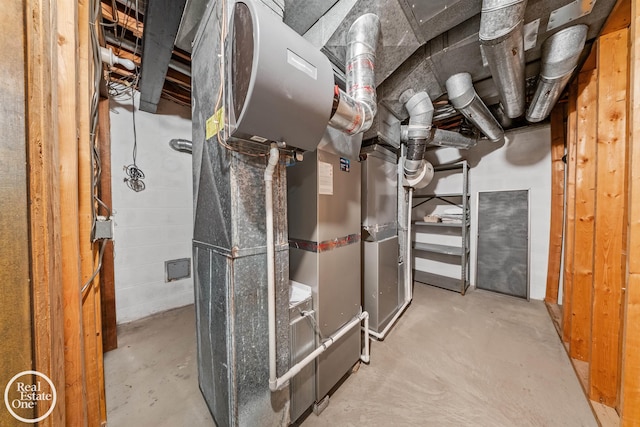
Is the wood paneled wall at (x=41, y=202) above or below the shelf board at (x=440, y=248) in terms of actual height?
above

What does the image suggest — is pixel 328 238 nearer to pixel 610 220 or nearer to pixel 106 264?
pixel 610 220

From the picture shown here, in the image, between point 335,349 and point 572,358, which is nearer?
point 335,349

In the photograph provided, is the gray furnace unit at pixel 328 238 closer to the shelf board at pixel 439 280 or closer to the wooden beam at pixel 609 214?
the wooden beam at pixel 609 214

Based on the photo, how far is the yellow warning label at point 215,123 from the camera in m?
0.94

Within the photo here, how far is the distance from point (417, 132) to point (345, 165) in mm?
1132

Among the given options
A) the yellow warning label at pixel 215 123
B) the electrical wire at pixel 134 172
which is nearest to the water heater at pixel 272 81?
the yellow warning label at pixel 215 123

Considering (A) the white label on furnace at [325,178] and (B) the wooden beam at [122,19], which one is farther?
(B) the wooden beam at [122,19]

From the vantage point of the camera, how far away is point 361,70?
1257 millimetres

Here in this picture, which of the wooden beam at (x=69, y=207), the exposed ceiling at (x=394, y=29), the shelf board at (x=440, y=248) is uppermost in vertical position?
the exposed ceiling at (x=394, y=29)

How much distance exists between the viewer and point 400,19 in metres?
1.23

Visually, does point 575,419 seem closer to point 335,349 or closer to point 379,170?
point 335,349

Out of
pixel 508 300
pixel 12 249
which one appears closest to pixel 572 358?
pixel 508 300

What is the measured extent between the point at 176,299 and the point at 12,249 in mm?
2622

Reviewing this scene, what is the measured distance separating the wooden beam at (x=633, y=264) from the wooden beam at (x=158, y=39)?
223 cm
